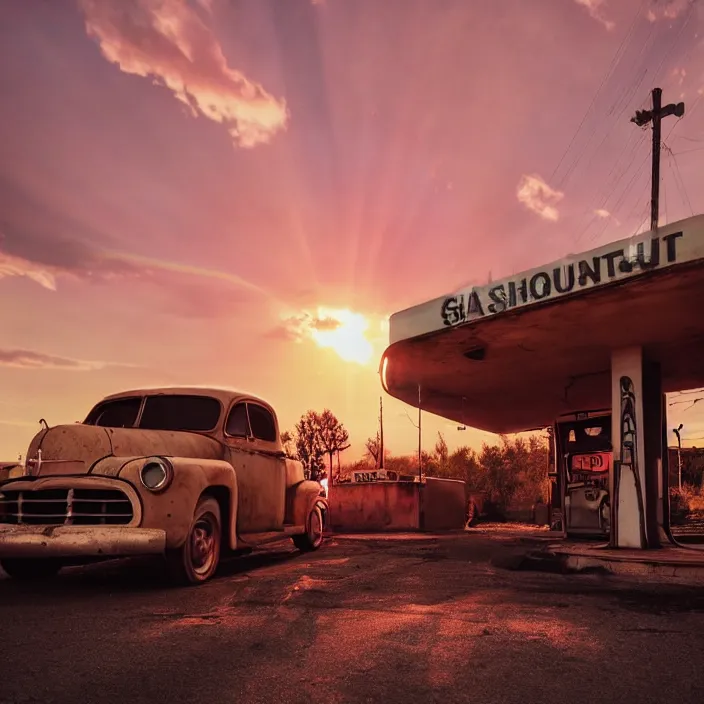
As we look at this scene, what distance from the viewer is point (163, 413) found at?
755 centimetres

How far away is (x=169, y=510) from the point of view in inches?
232

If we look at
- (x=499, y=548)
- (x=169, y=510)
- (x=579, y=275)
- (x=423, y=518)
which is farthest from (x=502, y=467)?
(x=169, y=510)

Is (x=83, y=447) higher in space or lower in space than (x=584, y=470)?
higher

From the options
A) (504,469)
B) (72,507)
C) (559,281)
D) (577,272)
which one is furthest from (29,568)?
(504,469)

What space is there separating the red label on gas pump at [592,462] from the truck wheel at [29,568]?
9.85 meters

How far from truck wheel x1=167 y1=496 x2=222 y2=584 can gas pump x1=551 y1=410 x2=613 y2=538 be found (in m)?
8.50

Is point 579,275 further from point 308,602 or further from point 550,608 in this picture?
point 308,602

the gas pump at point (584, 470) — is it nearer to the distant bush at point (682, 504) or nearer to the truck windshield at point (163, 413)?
the truck windshield at point (163, 413)

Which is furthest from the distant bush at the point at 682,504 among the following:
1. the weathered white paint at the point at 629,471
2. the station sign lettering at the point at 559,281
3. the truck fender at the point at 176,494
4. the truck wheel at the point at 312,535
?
the truck fender at the point at 176,494

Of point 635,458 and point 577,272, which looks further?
point 635,458

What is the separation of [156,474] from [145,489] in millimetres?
166

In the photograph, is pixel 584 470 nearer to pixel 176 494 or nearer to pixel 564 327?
pixel 564 327

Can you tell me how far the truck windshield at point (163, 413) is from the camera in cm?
747

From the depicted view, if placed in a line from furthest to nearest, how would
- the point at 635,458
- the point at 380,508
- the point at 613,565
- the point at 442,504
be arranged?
the point at 442,504, the point at 380,508, the point at 635,458, the point at 613,565
